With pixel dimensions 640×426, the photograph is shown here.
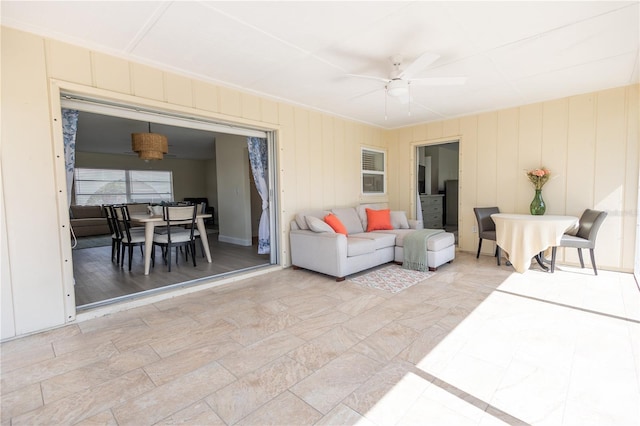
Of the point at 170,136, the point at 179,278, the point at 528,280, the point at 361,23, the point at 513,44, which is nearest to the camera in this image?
the point at 361,23

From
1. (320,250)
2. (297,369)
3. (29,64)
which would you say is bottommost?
A: (297,369)

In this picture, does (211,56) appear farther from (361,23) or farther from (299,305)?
(299,305)

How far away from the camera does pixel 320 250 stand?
12.8 feet

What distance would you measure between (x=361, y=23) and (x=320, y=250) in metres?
2.58

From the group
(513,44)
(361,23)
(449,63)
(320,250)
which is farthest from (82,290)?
(513,44)

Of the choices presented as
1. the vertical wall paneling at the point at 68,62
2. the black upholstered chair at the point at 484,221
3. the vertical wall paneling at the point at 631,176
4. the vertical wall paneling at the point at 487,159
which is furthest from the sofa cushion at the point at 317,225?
the vertical wall paneling at the point at 631,176

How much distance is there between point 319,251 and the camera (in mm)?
3920

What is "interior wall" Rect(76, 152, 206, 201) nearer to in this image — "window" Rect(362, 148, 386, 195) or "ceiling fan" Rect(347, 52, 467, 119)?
"window" Rect(362, 148, 386, 195)

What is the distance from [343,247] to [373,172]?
2778 millimetres

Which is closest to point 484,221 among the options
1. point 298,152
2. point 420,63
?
point 420,63

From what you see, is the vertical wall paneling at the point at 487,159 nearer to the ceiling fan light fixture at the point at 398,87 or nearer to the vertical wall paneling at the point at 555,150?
the vertical wall paneling at the point at 555,150

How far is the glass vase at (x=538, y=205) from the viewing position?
14.0 ft

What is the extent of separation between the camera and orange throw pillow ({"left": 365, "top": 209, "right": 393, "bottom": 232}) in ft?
16.3

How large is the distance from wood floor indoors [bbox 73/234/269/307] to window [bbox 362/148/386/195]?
2519 mm
